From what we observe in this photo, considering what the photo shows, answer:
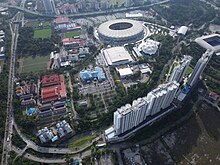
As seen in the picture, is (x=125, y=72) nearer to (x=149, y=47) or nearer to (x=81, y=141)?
(x=149, y=47)

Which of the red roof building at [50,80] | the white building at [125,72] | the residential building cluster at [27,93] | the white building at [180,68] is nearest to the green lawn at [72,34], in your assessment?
the red roof building at [50,80]

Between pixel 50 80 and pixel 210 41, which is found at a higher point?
pixel 210 41

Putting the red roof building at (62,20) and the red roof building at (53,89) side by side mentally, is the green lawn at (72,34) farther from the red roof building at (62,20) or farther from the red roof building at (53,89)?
the red roof building at (53,89)

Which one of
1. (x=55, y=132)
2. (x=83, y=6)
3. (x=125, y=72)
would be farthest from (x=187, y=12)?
(x=55, y=132)

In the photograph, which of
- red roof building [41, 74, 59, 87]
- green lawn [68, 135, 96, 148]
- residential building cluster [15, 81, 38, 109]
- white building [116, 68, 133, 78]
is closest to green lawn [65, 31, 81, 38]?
red roof building [41, 74, 59, 87]

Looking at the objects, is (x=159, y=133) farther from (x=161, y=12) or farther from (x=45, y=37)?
(x=161, y=12)
